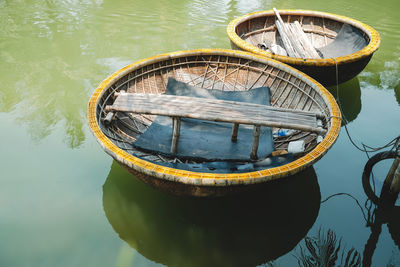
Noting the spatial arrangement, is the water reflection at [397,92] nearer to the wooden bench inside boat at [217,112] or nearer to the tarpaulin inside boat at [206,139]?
the tarpaulin inside boat at [206,139]

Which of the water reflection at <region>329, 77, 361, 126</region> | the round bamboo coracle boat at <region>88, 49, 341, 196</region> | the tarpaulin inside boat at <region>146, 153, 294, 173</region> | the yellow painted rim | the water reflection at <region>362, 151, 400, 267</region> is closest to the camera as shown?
the round bamboo coracle boat at <region>88, 49, 341, 196</region>

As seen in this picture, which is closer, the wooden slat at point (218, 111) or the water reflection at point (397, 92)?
the wooden slat at point (218, 111)

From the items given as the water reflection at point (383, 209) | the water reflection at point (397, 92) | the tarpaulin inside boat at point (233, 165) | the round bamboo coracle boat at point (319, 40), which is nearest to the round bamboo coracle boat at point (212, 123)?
the tarpaulin inside boat at point (233, 165)

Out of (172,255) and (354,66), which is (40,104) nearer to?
(172,255)

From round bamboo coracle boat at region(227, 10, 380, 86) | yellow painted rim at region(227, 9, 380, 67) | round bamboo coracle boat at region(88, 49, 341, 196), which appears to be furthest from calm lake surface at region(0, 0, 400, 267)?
yellow painted rim at region(227, 9, 380, 67)

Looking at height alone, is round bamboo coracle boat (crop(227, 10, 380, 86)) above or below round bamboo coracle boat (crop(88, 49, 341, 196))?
above

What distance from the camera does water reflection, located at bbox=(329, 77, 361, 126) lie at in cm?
448

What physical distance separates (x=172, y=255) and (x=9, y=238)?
145 cm

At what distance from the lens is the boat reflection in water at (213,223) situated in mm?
2627

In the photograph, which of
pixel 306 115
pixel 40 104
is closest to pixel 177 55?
pixel 306 115

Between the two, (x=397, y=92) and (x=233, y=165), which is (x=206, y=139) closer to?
(x=233, y=165)

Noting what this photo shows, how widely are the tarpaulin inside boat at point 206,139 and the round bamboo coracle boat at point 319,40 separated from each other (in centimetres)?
80

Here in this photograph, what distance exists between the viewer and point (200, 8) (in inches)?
317

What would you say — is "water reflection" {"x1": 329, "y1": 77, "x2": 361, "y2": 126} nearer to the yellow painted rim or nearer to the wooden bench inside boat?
the yellow painted rim
